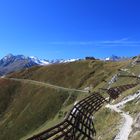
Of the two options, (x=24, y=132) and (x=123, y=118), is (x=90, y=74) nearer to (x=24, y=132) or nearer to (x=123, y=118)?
(x=24, y=132)

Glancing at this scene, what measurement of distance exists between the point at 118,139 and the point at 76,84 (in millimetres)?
141469

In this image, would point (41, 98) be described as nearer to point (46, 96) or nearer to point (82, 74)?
point (46, 96)

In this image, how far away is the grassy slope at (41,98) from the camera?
134000 mm

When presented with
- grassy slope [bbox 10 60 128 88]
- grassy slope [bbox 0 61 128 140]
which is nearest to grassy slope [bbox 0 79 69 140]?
grassy slope [bbox 0 61 128 140]

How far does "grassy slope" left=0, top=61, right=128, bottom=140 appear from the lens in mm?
134000

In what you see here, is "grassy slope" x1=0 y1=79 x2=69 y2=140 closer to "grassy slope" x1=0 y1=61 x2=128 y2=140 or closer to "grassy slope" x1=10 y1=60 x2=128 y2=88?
Result: "grassy slope" x1=0 y1=61 x2=128 y2=140

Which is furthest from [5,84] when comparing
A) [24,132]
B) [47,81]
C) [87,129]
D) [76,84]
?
[87,129]

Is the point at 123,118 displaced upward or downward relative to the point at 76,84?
downward

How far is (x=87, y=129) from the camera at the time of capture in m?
33.2

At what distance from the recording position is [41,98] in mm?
155750

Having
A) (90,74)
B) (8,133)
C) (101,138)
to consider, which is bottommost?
(8,133)

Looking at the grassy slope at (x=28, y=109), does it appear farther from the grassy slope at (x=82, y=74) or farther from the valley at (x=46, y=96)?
the grassy slope at (x=82, y=74)

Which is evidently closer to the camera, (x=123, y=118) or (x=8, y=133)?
(x=123, y=118)

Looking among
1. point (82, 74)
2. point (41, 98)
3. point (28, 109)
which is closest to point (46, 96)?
point (41, 98)
